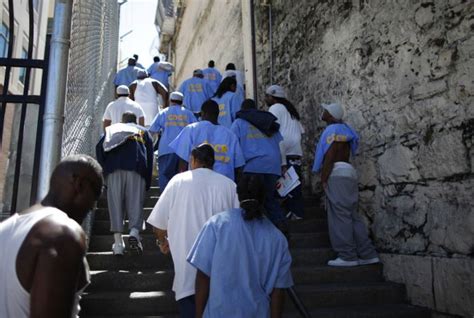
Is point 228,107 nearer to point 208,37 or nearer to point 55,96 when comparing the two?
point 55,96

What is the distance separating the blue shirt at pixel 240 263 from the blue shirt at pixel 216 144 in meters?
1.67

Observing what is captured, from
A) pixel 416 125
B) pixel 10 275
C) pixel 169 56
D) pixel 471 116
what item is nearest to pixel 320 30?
pixel 416 125

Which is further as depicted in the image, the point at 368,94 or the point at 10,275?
the point at 368,94

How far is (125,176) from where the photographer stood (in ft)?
15.0

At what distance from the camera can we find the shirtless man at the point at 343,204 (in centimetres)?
453

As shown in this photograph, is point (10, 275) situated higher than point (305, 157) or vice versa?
point (305, 157)

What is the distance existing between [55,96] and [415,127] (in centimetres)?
333

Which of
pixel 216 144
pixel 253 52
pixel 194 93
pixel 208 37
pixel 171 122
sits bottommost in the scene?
pixel 216 144

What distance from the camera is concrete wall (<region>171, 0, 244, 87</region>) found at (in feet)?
35.8

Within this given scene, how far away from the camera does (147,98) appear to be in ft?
25.8

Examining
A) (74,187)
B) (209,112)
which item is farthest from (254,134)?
(74,187)

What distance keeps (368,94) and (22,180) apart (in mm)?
3832

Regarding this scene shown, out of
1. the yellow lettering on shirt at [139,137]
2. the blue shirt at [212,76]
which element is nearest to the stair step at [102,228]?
the yellow lettering on shirt at [139,137]

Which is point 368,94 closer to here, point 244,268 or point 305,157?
point 305,157
